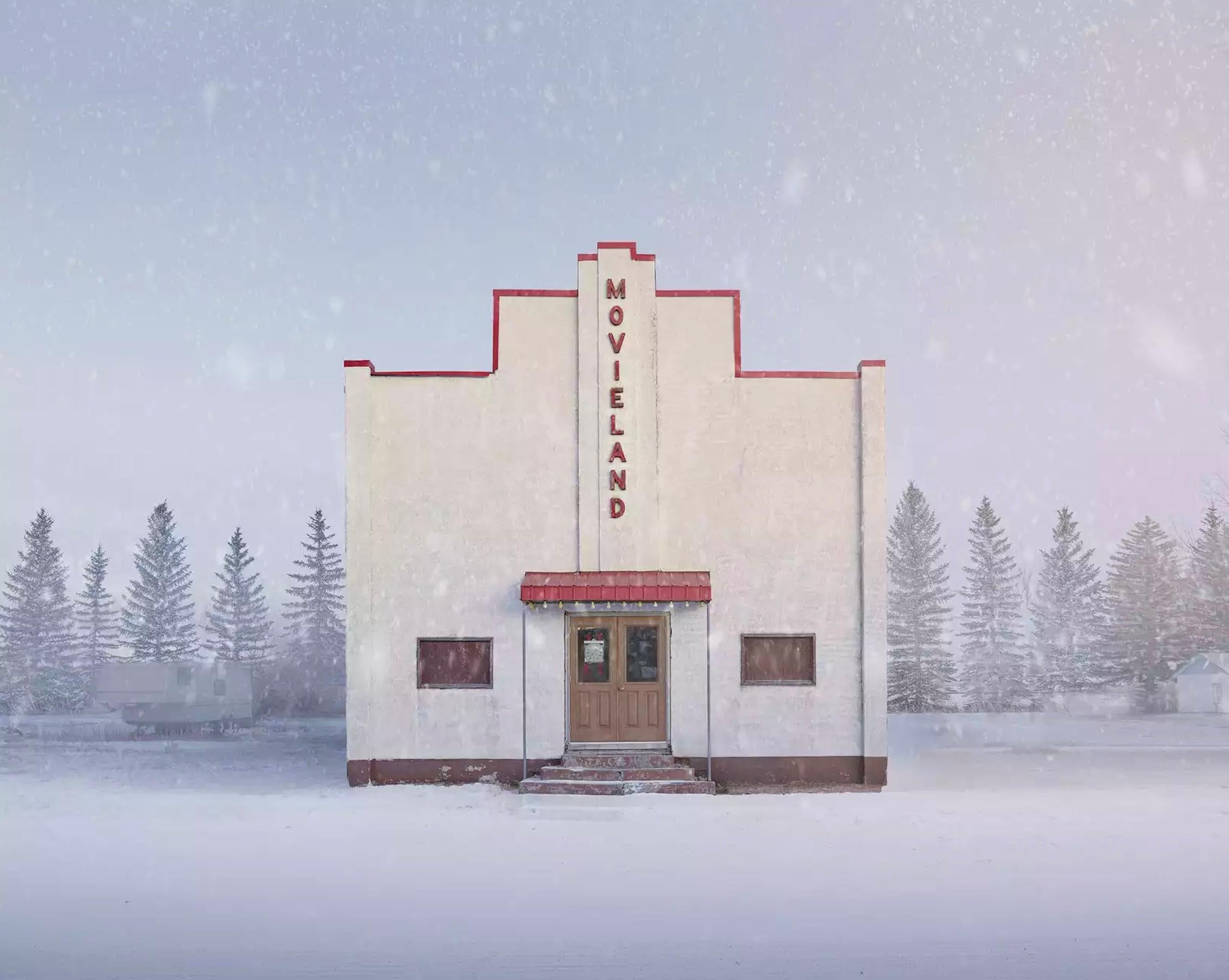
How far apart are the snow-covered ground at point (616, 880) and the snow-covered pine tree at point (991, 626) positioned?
31.0 metres

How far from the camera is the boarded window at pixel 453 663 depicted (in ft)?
65.0

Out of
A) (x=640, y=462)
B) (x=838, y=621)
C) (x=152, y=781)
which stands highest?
(x=640, y=462)

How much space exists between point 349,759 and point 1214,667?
36.2 m

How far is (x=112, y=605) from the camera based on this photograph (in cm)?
5844

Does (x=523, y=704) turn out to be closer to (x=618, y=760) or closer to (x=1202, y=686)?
(x=618, y=760)

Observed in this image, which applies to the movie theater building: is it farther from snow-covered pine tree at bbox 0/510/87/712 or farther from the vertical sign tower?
snow-covered pine tree at bbox 0/510/87/712

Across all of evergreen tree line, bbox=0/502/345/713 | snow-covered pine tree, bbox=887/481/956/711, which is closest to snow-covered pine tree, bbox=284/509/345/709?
evergreen tree line, bbox=0/502/345/713

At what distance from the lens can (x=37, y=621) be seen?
57.3 metres

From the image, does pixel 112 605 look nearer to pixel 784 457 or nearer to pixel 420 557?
pixel 420 557

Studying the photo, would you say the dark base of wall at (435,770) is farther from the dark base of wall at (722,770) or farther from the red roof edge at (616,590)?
the red roof edge at (616,590)

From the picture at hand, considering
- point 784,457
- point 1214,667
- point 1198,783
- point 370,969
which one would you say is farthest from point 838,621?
→ point 1214,667

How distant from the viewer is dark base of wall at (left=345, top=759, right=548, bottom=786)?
19578mm

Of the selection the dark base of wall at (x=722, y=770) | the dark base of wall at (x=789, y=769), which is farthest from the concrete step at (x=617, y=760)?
the dark base of wall at (x=789, y=769)

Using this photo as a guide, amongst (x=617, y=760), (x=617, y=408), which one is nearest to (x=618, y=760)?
(x=617, y=760)
